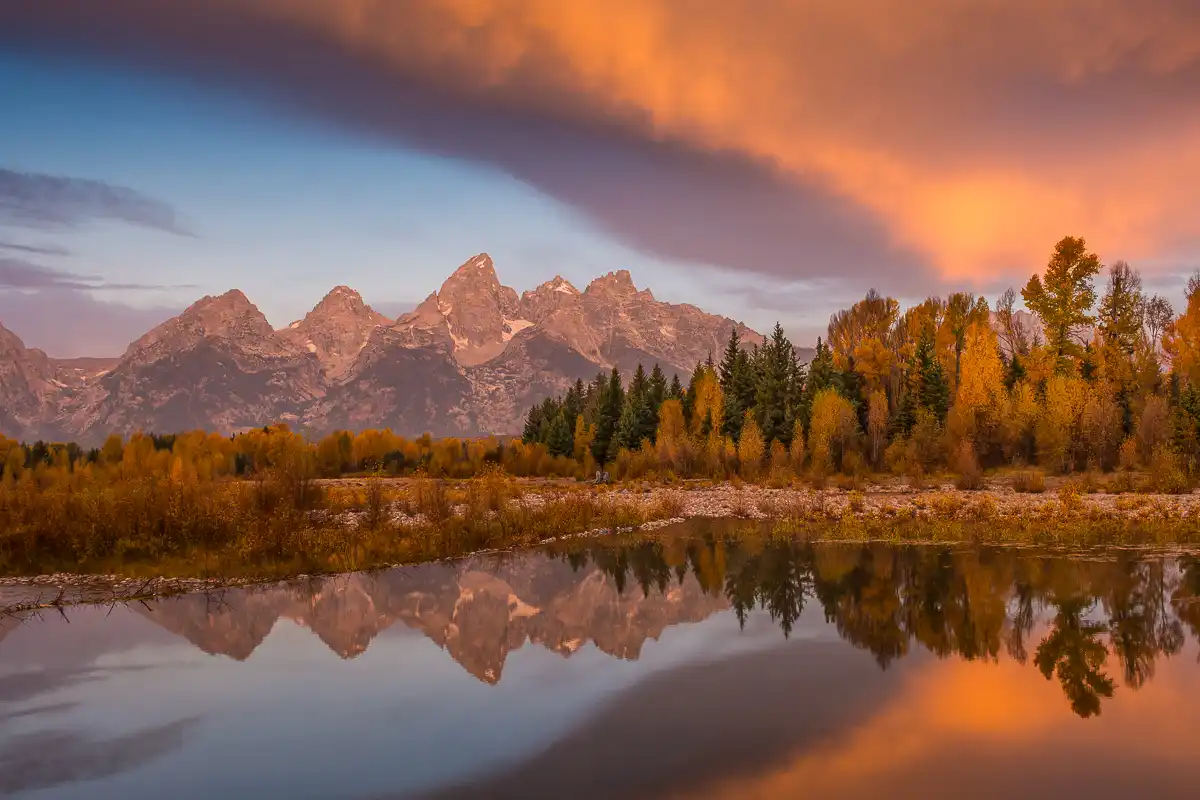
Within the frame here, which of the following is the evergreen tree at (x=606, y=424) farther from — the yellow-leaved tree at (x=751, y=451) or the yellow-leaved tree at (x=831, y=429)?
the yellow-leaved tree at (x=831, y=429)

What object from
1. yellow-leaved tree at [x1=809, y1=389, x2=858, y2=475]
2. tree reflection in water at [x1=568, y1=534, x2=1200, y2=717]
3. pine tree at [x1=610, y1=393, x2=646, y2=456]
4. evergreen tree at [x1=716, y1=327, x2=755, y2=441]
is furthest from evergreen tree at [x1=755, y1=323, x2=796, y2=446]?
tree reflection in water at [x1=568, y1=534, x2=1200, y2=717]

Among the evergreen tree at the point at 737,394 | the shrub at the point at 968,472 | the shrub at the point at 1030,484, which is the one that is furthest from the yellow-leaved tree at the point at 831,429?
the shrub at the point at 1030,484

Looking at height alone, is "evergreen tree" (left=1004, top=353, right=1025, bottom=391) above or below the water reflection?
above

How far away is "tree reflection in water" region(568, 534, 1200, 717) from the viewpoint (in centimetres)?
1445

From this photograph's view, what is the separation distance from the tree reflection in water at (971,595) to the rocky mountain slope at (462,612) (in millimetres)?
1786

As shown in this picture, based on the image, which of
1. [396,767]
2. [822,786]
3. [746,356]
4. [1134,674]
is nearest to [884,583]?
[1134,674]

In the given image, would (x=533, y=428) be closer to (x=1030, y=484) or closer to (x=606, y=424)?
(x=606, y=424)

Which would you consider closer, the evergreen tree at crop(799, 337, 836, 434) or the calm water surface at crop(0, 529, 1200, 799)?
the calm water surface at crop(0, 529, 1200, 799)

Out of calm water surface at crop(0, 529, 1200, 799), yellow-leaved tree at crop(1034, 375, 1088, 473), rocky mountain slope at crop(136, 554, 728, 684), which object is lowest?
rocky mountain slope at crop(136, 554, 728, 684)

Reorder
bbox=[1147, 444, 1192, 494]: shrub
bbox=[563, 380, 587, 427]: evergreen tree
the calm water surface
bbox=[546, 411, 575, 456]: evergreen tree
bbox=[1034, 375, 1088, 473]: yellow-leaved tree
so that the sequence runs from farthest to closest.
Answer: bbox=[563, 380, 587, 427]: evergreen tree → bbox=[546, 411, 575, 456]: evergreen tree → bbox=[1034, 375, 1088, 473]: yellow-leaved tree → bbox=[1147, 444, 1192, 494]: shrub → the calm water surface

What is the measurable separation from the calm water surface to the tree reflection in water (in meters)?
0.11

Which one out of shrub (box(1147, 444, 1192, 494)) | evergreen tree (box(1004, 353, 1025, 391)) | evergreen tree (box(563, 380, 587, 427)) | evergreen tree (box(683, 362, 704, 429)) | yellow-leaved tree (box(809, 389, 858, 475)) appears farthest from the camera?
evergreen tree (box(563, 380, 587, 427))


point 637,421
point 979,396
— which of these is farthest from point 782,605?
point 637,421

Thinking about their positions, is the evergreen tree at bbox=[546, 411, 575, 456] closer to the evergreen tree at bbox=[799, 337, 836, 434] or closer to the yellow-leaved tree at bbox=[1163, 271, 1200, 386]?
the evergreen tree at bbox=[799, 337, 836, 434]
